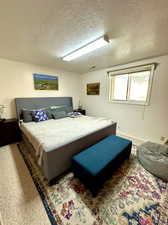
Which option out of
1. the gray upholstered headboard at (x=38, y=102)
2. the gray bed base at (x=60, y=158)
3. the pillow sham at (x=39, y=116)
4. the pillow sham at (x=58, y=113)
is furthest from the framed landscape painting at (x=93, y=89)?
the gray bed base at (x=60, y=158)

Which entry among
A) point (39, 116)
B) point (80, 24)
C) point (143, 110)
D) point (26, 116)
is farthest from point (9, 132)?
point (143, 110)

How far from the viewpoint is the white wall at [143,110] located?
8.40ft

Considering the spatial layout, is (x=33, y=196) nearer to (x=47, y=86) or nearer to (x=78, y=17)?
(x=78, y=17)

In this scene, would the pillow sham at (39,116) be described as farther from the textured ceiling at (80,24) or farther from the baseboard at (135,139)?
the baseboard at (135,139)

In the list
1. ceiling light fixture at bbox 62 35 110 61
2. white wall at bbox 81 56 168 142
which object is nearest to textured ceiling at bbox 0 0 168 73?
ceiling light fixture at bbox 62 35 110 61

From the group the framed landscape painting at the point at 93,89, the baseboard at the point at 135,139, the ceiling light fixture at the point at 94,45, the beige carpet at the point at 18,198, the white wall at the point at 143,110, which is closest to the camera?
the beige carpet at the point at 18,198

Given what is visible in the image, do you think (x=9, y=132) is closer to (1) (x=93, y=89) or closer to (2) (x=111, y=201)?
(2) (x=111, y=201)

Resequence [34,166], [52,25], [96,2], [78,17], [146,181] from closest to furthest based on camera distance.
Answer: [96,2], [78,17], [52,25], [146,181], [34,166]

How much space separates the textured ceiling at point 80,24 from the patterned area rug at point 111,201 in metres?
2.41

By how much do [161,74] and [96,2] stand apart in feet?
7.84

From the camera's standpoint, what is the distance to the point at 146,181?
1.61 meters

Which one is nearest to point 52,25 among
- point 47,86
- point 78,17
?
point 78,17

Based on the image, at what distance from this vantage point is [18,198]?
4.41 feet

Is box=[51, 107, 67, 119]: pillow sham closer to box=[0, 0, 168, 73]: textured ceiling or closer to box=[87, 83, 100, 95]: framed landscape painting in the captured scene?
box=[87, 83, 100, 95]: framed landscape painting
